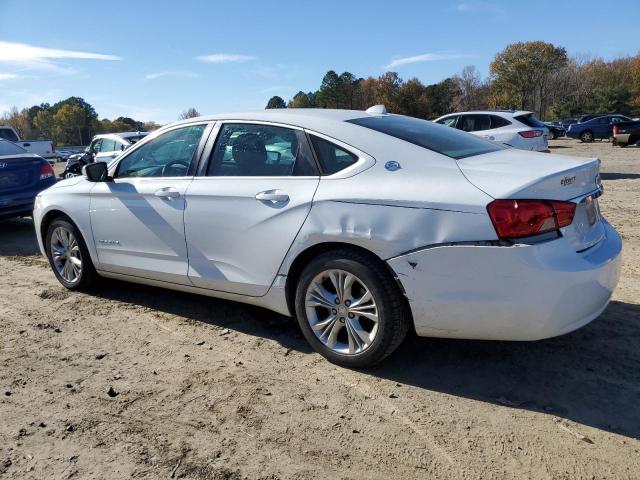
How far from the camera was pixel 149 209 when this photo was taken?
13.9ft

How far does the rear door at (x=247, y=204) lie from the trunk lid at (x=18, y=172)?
5696mm

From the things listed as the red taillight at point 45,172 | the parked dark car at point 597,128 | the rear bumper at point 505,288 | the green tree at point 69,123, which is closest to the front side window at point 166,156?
the rear bumper at point 505,288

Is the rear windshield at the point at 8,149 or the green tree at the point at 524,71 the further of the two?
the green tree at the point at 524,71

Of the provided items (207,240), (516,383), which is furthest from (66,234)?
(516,383)

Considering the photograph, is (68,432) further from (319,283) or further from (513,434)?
(513,434)

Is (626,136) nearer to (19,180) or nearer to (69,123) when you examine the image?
(19,180)

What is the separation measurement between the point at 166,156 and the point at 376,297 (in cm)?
226

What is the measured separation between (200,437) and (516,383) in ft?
5.95

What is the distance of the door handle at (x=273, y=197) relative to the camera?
137 inches

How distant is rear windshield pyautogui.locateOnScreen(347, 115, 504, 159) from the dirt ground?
4.36ft

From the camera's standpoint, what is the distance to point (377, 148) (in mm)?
3311

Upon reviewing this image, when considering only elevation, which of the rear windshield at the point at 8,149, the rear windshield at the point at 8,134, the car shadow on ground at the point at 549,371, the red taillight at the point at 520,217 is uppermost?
the rear windshield at the point at 8,134

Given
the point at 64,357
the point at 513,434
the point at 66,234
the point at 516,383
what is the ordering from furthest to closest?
Result: the point at 66,234
the point at 64,357
the point at 516,383
the point at 513,434

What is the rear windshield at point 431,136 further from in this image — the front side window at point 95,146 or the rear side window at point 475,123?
the front side window at point 95,146
